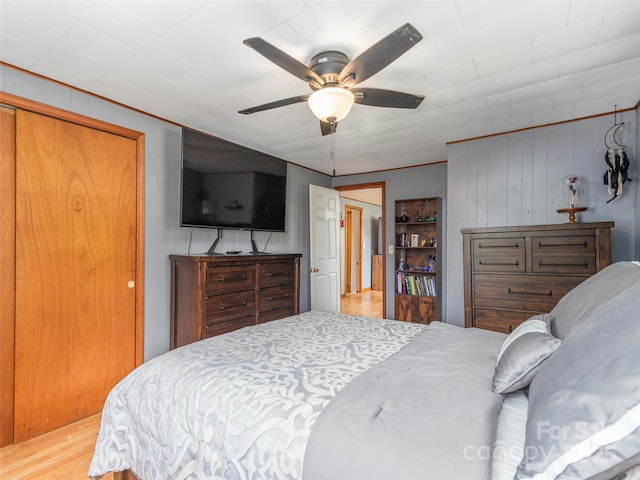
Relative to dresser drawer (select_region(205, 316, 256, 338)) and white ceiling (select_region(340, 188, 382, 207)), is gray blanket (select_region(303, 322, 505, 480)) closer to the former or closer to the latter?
dresser drawer (select_region(205, 316, 256, 338))

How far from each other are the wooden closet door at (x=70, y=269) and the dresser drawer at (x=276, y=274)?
3.70 ft

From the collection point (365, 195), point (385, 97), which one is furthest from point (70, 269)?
point (365, 195)

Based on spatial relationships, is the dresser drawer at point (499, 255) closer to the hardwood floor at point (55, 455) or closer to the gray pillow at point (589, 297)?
the gray pillow at point (589, 297)

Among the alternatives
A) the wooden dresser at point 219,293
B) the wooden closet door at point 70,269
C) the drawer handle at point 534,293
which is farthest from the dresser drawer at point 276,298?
the drawer handle at point 534,293

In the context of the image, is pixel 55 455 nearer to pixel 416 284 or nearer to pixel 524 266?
pixel 524 266

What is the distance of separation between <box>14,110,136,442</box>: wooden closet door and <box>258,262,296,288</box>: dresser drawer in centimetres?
113

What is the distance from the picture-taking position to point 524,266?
262 cm

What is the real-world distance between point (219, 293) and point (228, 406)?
182cm

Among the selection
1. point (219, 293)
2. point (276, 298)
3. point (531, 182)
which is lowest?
point (276, 298)

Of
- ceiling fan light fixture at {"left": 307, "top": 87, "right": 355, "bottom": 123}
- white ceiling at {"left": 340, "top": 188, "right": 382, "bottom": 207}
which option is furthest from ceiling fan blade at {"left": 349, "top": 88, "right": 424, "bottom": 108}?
white ceiling at {"left": 340, "top": 188, "right": 382, "bottom": 207}

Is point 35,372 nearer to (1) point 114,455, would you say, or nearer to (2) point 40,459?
(2) point 40,459

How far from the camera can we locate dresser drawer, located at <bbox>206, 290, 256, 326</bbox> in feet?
9.15

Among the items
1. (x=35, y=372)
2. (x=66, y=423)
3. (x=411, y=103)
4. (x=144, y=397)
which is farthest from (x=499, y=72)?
(x=66, y=423)

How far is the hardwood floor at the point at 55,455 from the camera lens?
182 centimetres
